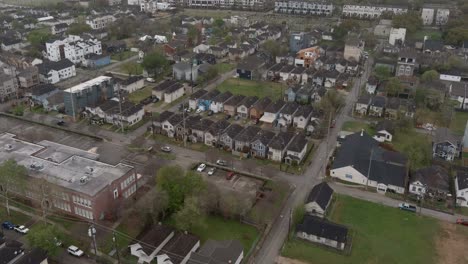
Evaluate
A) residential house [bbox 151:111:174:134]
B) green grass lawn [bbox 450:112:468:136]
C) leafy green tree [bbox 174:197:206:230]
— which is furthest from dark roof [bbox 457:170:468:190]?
residential house [bbox 151:111:174:134]

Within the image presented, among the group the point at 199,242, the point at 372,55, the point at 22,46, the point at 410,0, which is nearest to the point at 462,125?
the point at 372,55

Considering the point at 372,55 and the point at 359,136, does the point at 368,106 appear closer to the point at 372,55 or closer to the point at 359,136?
the point at 359,136

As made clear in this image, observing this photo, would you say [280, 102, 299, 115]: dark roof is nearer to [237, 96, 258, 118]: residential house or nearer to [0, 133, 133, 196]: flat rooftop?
[237, 96, 258, 118]: residential house

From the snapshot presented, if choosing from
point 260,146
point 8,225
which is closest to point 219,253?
point 260,146

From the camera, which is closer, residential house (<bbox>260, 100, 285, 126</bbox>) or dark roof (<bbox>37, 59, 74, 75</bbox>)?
residential house (<bbox>260, 100, 285, 126</bbox>)

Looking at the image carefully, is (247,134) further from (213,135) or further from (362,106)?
(362,106)
